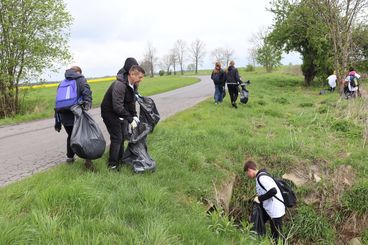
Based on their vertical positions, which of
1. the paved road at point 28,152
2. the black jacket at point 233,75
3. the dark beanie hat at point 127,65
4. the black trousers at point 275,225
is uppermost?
the dark beanie hat at point 127,65

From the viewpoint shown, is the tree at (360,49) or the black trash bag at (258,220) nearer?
the black trash bag at (258,220)

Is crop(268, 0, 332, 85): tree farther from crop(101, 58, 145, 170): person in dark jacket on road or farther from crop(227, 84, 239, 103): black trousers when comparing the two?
crop(101, 58, 145, 170): person in dark jacket on road

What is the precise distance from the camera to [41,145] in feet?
28.3

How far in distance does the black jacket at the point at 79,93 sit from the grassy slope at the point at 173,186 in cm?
84

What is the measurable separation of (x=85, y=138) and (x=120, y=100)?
85 cm

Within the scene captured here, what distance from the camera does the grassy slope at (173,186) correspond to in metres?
3.69

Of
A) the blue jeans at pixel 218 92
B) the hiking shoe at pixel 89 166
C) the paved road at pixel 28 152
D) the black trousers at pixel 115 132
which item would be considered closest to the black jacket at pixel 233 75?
the blue jeans at pixel 218 92

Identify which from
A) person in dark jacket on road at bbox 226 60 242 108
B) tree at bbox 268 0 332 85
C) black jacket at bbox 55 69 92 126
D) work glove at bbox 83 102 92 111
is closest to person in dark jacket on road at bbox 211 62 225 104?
person in dark jacket on road at bbox 226 60 242 108

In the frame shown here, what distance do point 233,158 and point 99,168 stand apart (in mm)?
3410

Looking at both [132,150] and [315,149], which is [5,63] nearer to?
[132,150]

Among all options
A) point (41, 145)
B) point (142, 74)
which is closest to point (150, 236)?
point (142, 74)

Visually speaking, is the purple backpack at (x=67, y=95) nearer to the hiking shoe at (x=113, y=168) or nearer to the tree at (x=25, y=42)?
the hiking shoe at (x=113, y=168)

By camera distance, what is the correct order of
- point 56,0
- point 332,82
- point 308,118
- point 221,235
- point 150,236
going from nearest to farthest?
1. point 150,236
2. point 221,235
3. point 308,118
4. point 56,0
5. point 332,82

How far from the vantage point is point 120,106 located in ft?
18.2
